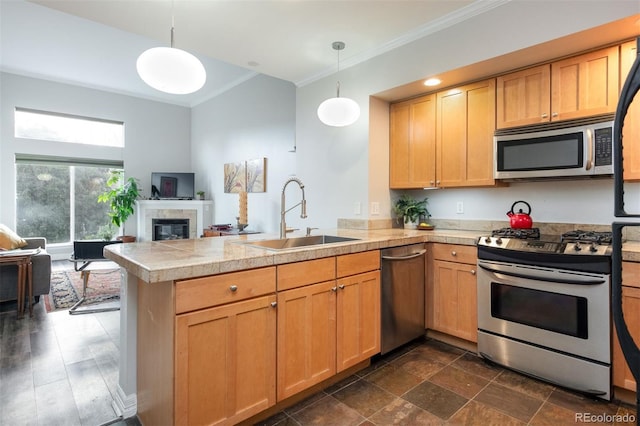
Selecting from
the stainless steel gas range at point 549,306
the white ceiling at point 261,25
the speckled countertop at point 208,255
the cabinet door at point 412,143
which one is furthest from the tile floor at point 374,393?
the white ceiling at point 261,25

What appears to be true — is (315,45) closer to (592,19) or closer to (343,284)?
(592,19)

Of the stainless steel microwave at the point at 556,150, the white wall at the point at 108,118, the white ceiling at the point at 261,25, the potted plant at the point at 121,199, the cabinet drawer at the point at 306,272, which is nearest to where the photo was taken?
the cabinet drawer at the point at 306,272

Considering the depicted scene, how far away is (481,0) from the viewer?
2391mm

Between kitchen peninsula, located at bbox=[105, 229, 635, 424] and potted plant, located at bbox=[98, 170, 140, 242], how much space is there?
205 inches

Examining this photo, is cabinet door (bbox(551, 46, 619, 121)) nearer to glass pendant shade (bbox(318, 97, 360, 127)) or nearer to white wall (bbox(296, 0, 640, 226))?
white wall (bbox(296, 0, 640, 226))

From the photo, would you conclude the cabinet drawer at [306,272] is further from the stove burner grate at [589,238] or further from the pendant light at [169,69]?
the stove burner grate at [589,238]

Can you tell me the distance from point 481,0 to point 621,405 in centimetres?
274

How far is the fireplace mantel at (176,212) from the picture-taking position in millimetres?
6641

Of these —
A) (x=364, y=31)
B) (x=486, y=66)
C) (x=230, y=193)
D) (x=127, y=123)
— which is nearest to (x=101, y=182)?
(x=127, y=123)

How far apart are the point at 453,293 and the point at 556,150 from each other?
129 centimetres

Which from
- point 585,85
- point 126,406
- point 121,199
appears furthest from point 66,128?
point 585,85

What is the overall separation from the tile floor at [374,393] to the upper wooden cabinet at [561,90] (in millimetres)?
1847

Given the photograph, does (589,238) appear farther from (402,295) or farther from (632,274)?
(402,295)

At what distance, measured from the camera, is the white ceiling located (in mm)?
2434
